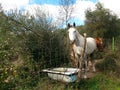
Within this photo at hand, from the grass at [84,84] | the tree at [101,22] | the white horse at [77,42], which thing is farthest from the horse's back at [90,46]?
the tree at [101,22]

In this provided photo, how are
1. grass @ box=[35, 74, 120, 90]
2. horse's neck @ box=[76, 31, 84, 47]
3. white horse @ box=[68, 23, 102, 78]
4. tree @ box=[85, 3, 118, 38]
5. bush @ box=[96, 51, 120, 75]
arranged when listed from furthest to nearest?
tree @ box=[85, 3, 118, 38]
bush @ box=[96, 51, 120, 75]
horse's neck @ box=[76, 31, 84, 47]
white horse @ box=[68, 23, 102, 78]
grass @ box=[35, 74, 120, 90]

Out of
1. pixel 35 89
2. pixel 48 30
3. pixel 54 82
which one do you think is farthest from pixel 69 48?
pixel 35 89

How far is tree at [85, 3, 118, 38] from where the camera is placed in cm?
2150

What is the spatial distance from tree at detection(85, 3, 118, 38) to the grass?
10343 millimetres

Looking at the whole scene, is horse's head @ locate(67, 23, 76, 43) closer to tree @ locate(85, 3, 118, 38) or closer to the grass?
the grass

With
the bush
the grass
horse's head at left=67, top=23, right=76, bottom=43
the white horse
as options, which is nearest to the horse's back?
the white horse

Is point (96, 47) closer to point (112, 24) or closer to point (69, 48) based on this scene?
point (69, 48)

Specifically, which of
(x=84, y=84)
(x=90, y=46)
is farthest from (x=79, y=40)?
(x=84, y=84)

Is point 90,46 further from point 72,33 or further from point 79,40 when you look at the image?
point 72,33

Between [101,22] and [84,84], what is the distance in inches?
470

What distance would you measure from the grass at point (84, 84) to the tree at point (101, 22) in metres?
10.3

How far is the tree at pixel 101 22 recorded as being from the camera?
2150 centimetres

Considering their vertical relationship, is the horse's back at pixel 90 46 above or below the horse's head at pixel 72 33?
below

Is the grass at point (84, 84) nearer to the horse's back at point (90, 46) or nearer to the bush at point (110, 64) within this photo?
the bush at point (110, 64)
